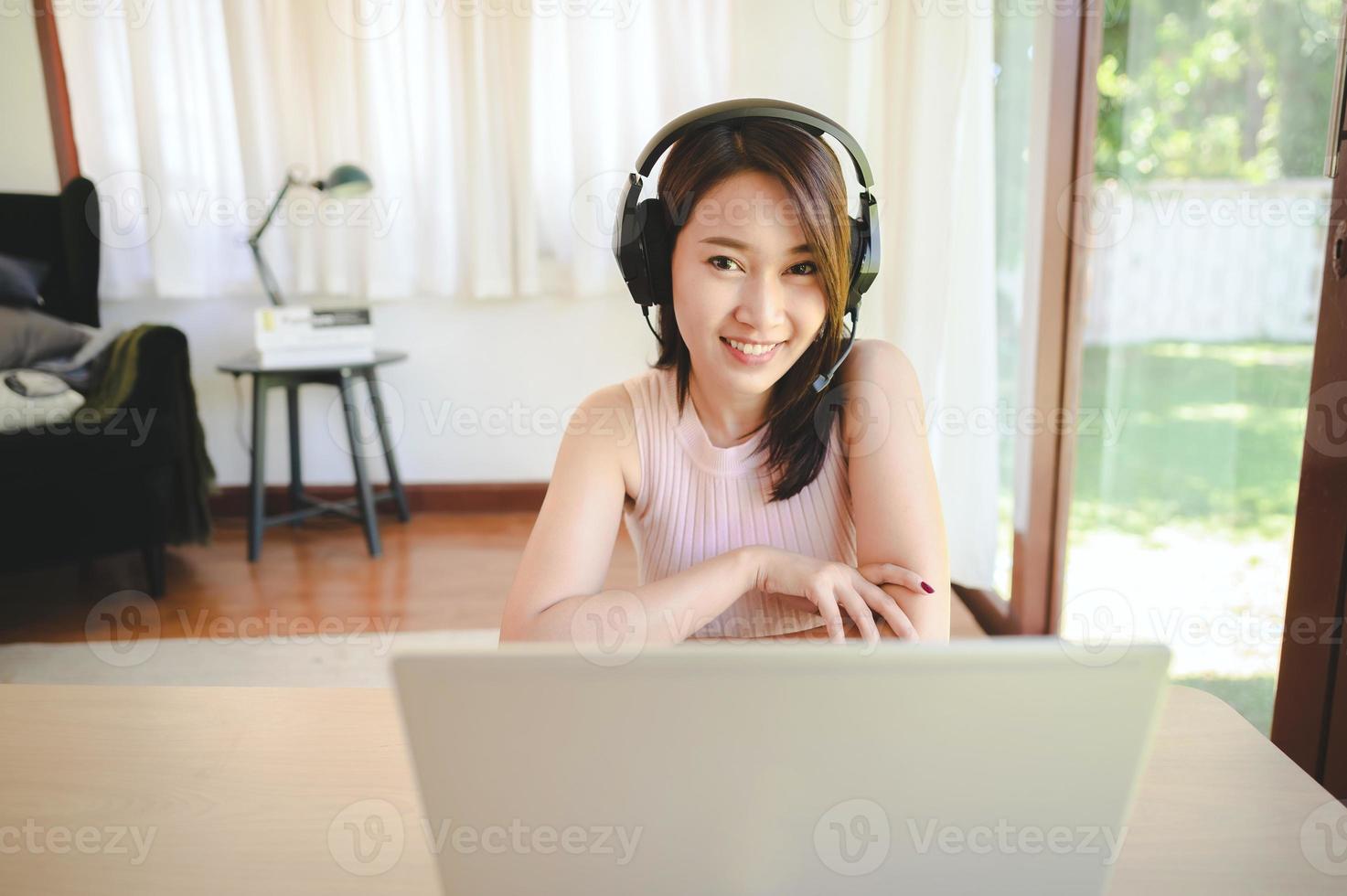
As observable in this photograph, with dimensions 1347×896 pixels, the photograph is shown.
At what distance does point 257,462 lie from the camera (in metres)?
2.72

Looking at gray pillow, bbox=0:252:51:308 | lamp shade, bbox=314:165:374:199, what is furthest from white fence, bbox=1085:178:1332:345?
gray pillow, bbox=0:252:51:308

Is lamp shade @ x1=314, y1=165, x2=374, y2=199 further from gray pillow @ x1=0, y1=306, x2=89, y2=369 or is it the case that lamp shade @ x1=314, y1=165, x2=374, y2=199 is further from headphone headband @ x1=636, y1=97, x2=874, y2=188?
headphone headband @ x1=636, y1=97, x2=874, y2=188

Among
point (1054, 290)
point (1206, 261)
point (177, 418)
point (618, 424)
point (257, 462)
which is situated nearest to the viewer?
point (618, 424)

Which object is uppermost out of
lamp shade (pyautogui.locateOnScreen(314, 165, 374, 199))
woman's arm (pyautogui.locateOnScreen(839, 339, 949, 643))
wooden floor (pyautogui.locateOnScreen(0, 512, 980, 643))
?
lamp shade (pyautogui.locateOnScreen(314, 165, 374, 199))

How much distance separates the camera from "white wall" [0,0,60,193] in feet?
10.00

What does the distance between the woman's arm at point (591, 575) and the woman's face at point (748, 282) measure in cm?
17

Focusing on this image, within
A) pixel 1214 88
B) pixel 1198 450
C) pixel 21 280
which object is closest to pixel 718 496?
pixel 1198 450

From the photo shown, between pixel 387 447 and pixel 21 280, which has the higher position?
pixel 21 280

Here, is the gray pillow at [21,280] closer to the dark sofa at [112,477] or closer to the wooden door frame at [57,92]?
the wooden door frame at [57,92]

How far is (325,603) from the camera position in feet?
8.06

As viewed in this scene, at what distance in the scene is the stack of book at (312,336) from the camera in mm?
2713

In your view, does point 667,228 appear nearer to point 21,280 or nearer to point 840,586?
point 840,586

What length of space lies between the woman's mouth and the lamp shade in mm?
2073

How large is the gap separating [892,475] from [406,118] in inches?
102
